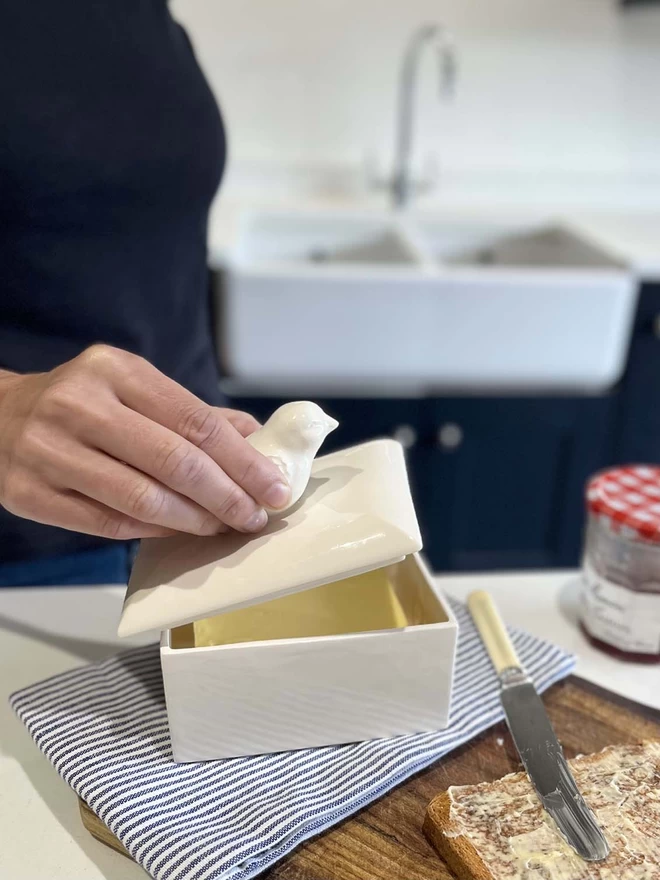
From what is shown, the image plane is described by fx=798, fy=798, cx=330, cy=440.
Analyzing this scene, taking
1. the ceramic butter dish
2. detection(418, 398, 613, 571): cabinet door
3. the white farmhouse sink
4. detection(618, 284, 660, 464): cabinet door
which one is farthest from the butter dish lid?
detection(618, 284, 660, 464): cabinet door

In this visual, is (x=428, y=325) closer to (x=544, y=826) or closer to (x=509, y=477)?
(x=509, y=477)

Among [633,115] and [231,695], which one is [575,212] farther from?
[231,695]

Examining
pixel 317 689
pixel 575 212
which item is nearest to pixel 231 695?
pixel 317 689

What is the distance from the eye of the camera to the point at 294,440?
45 centimetres

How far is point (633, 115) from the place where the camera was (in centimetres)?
172

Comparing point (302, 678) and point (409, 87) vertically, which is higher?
point (409, 87)

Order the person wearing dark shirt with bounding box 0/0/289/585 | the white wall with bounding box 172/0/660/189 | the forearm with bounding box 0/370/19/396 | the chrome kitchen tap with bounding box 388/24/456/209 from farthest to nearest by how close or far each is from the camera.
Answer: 1. the white wall with bounding box 172/0/660/189
2. the chrome kitchen tap with bounding box 388/24/456/209
3. the person wearing dark shirt with bounding box 0/0/289/585
4. the forearm with bounding box 0/370/19/396

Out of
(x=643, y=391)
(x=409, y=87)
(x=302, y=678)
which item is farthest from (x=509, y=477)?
(x=302, y=678)

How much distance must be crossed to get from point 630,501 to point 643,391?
2.84ft

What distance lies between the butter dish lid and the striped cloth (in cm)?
9

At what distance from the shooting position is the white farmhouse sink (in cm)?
122

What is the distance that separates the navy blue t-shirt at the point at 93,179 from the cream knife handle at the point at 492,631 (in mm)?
362

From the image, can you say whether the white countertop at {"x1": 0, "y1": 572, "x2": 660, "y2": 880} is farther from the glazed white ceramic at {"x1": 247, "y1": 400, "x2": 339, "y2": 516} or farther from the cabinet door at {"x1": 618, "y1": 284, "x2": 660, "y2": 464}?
the cabinet door at {"x1": 618, "y1": 284, "x2": 660, "y2": 464}

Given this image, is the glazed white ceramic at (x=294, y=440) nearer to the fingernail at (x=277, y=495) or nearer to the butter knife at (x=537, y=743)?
the fingernail at (x=277, y=495)
